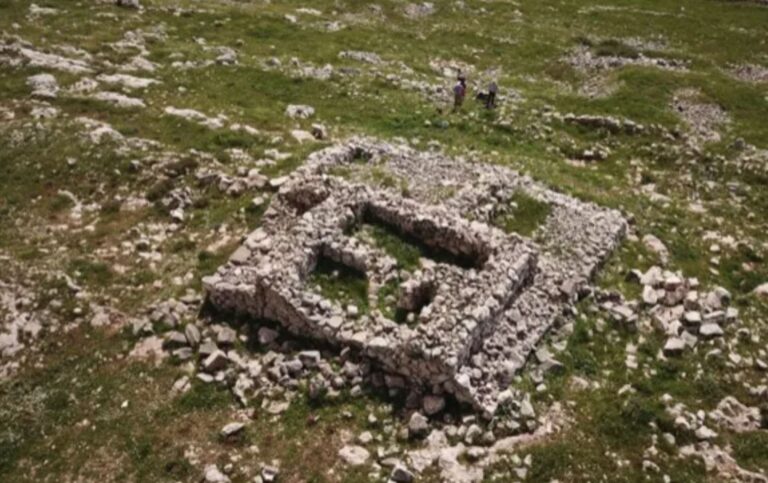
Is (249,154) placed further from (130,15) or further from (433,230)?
(130,15)

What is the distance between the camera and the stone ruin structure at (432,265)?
59.0 feet

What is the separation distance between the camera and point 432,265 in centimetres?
2175

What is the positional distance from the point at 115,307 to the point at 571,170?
21199mm

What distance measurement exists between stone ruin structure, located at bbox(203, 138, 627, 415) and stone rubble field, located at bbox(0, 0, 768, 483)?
0.33ft

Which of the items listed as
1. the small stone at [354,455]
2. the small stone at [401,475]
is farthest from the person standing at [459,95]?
the small stone at [401,475]

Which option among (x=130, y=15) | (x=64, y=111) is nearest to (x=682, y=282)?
(x=64, y=111)

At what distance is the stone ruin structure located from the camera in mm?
17984

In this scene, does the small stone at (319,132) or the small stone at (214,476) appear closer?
the small stone at (214,476)

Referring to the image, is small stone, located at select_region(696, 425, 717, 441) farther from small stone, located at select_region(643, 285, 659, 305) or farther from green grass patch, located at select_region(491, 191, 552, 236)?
green grass patch, located at select_region(491, 191, 552, 236)

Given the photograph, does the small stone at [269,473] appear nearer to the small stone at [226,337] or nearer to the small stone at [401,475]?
the small stone at [401,475]

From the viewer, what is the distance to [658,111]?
37688 millimetres

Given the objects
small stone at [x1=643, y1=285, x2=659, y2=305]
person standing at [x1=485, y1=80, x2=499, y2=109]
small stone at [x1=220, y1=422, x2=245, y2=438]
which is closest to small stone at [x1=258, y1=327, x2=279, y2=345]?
small stone at [x1=220, y1=422, x2=245, y2=438]

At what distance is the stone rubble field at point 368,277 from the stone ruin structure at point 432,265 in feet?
0.33

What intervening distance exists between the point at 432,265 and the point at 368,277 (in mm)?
2228
